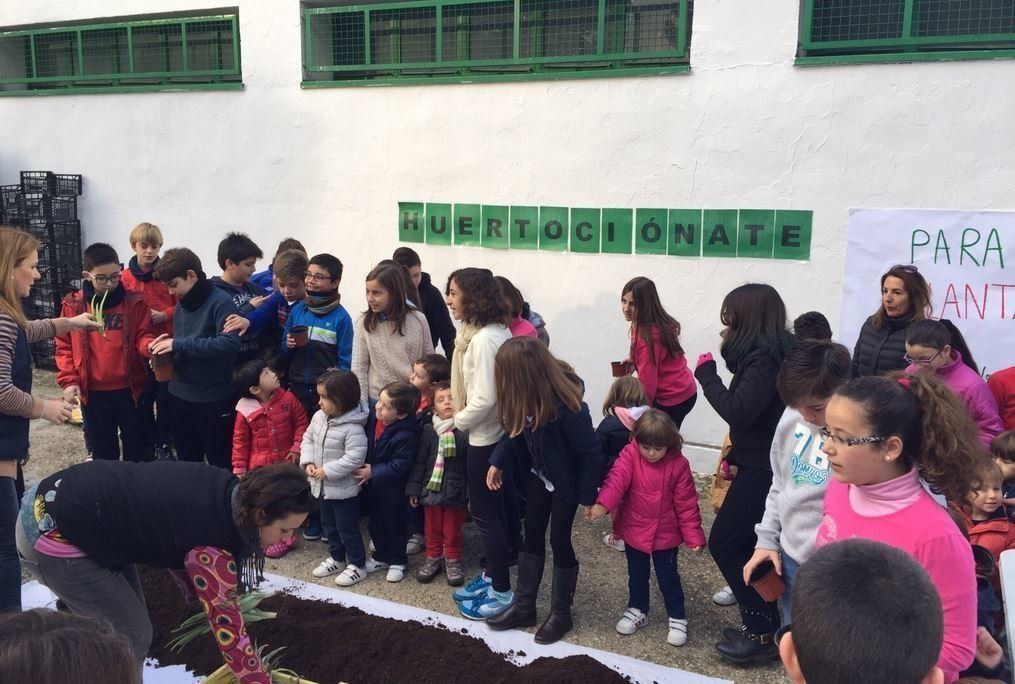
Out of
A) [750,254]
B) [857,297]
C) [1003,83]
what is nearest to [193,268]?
[750,254]

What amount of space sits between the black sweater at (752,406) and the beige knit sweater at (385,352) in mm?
1938

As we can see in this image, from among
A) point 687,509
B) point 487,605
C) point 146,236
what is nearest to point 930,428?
point 687,509

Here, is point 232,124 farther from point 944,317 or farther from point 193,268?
point 944,317

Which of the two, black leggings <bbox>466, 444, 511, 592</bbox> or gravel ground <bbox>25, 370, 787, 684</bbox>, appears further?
black leggings <bbox>466, 444, 511, 592</bbox>

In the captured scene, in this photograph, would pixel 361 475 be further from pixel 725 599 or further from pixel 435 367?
pixel 725 599

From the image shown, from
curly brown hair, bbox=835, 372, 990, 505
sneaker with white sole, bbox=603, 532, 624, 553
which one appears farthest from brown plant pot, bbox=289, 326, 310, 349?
curly brown hair, bbox=835, 372, 990, 505

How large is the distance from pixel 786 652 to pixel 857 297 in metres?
4.51

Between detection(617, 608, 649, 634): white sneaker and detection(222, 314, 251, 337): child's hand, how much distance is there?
2893 mm

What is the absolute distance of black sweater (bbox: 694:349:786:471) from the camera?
3.78 m

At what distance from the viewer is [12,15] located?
9258mm

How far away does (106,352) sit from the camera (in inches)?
222

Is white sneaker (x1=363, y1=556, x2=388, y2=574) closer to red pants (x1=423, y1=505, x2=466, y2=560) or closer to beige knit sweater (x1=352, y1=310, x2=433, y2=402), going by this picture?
red pants (x1=423, y1=505, x2=466, y2=560)

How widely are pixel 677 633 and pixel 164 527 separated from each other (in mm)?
2502

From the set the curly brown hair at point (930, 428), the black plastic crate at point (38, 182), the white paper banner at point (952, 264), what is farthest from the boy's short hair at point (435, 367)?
the black plastic crate at point (38, 182)
